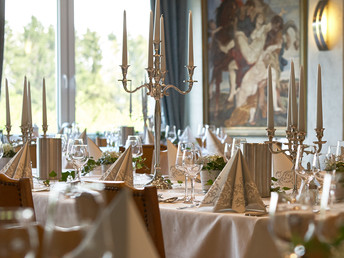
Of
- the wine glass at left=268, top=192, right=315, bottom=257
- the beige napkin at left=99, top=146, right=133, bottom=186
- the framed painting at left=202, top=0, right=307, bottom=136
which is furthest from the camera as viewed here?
the framed painting at left=202, top=0, right=307, bottom=136

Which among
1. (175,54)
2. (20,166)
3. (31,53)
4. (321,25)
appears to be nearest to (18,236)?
(20,166)

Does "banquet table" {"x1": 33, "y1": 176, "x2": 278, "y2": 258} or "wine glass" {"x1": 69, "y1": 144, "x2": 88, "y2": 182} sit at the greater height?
"wine glass" {"x1": 69, "y1": 144, "x2": 88, "y2": 182}

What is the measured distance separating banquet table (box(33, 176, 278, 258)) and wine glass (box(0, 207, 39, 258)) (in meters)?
1.29

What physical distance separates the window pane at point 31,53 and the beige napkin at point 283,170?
4825 mm

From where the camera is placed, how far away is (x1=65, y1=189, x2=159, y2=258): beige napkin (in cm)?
82

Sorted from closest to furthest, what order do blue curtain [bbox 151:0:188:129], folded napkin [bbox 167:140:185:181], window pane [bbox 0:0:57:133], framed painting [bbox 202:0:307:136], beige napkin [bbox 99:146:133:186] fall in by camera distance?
beige napkin [bbox 99:146:133:186] < folded napkin [bbox 167:140:185:181] < window pane [bbox 0:0:57:133] < framed painting [bbox 202:0:307:136] < blue curtain [bbox 151:0:188:129]

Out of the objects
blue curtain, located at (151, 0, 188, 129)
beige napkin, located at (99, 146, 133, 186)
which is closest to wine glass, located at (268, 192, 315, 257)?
beige napkin, located at (99, 146, 133, 186)

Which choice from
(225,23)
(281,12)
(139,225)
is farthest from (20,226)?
(225,23)

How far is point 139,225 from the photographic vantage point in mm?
1012

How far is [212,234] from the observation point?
2.15m

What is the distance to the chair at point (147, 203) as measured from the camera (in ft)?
6.43

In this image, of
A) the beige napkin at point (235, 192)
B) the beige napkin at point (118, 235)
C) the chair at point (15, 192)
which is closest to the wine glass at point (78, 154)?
the chair at point (15, 192)

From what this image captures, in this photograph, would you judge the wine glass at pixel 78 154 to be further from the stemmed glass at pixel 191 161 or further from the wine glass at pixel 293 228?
the wine glass at pixel 293 228

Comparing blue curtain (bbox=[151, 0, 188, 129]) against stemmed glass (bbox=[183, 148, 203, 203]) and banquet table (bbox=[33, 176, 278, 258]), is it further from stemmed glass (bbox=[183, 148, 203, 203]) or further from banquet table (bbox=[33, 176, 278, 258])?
banquet table (bbox=[33, 176, 278, 258])
